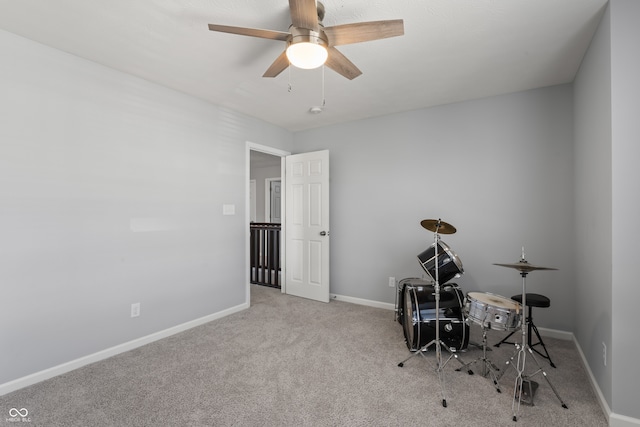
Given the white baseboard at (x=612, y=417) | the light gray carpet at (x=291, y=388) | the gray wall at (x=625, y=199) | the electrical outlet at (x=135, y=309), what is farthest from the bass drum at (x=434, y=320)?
the electrical outlet at (x=135, y=309)

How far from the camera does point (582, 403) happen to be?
77.3 inches

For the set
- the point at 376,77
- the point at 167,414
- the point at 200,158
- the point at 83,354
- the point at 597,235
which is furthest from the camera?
the point at 200,158

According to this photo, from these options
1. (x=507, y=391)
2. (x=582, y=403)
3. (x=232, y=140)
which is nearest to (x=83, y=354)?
(x=232, y=140)

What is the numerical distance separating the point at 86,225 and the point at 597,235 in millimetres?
3814

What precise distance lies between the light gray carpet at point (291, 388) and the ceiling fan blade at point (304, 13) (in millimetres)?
2259

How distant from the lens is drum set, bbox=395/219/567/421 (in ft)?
6.82

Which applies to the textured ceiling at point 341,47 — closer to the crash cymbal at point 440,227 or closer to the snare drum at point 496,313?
the crash cymbal at point 440,227

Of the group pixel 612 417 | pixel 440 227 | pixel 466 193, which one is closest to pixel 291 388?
pixel 440 227

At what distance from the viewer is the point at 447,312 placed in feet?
8.25

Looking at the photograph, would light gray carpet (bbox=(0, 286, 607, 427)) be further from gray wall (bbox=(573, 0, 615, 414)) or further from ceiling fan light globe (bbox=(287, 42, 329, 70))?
ceiling fan light globe (bbox=(287, 42, 329, 70))

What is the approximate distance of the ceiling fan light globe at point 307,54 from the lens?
1692 mm

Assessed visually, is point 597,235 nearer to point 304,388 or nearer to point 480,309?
point 480,309

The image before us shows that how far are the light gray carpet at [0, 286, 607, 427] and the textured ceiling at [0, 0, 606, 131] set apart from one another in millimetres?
2492

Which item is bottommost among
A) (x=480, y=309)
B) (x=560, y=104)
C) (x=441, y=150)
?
(x=480, y=309)
